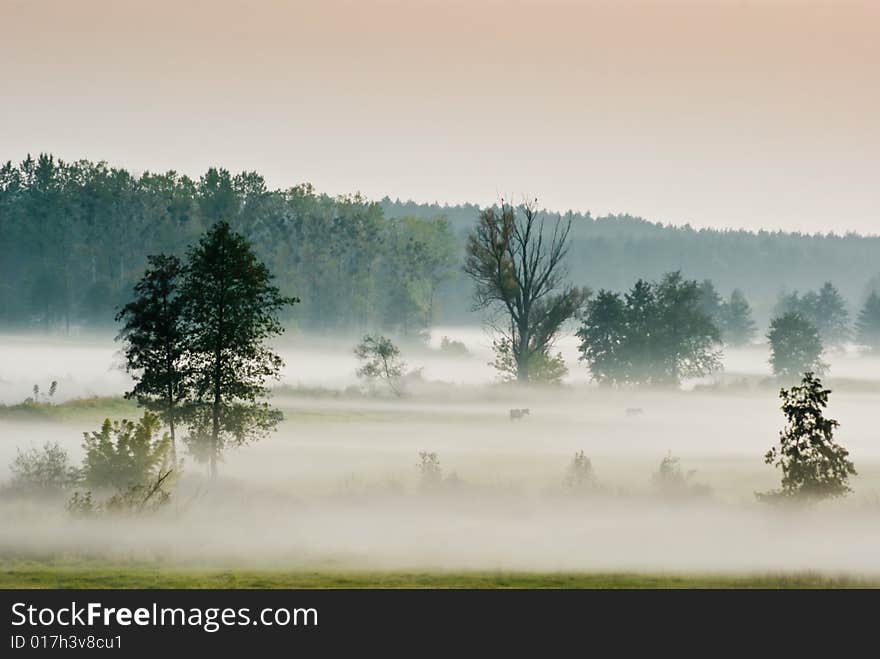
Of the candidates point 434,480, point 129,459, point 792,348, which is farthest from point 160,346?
point 792,348

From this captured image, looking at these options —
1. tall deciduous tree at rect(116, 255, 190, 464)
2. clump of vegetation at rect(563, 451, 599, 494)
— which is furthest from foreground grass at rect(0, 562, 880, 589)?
clump of vegetation at rect(563, 451, 599, 494)

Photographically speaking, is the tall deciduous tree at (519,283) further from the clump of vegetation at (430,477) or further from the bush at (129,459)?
the bush at (129,459)

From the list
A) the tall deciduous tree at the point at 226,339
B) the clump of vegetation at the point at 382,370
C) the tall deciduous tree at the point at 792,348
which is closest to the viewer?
the tall deciduous tree at the point at 226,339

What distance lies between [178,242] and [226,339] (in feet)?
361

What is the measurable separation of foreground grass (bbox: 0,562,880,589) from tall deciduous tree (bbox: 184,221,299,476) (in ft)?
45.4

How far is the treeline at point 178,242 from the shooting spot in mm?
164375

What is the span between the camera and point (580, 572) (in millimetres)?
42469

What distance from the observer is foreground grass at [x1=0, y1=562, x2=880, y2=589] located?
3859 cm

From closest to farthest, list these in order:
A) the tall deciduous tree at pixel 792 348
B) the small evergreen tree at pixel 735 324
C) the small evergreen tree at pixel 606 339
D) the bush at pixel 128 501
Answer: the bush at pixel 128 501 → the small evergreen tree at pixel 606 339 → the tall deciduous tree at pixel 792 348 → the small evergreen tree at pixel 735 324

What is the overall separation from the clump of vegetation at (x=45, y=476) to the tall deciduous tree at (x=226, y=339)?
5084mm

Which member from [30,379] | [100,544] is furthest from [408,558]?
[30,379]

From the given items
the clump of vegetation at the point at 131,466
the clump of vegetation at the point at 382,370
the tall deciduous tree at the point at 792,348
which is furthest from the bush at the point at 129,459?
the tall deciduous tree at the point at 792,348
